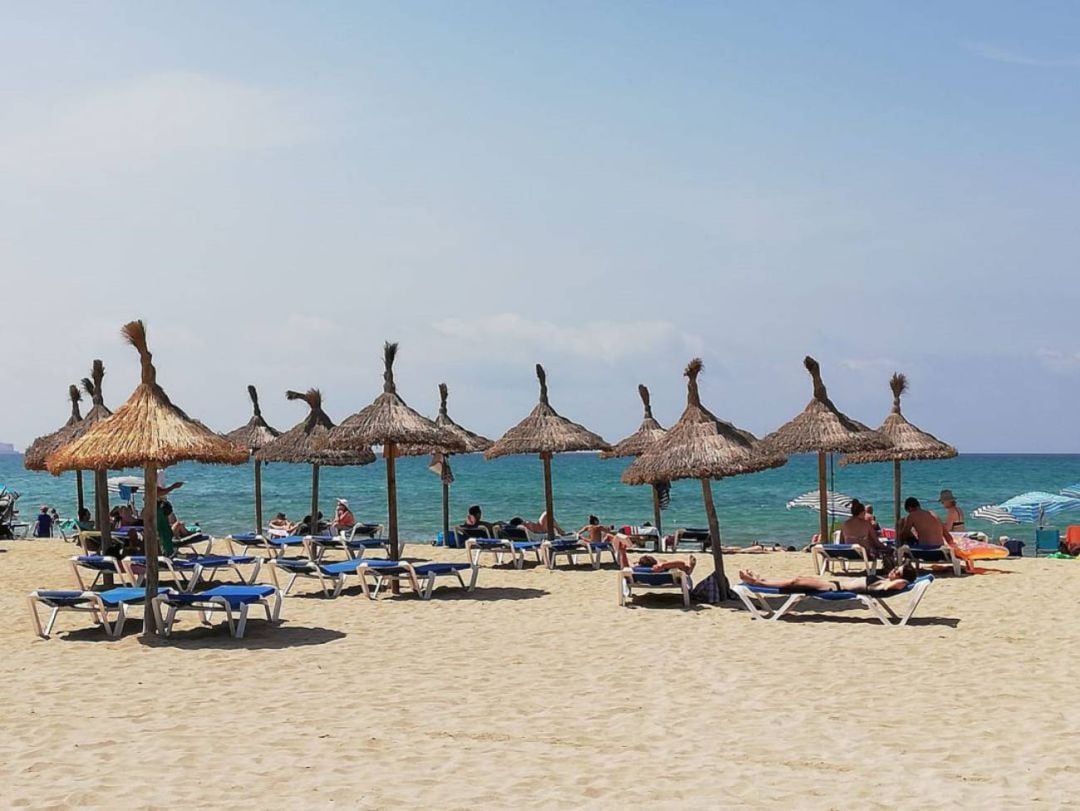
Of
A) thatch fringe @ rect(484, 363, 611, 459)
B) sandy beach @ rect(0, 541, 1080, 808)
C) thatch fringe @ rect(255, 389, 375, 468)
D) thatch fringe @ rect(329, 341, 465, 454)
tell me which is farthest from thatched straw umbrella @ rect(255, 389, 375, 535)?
sandy beach @ rect(0, 541, 1080, 808)

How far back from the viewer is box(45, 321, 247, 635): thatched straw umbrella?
975 cm

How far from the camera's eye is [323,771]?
564 centimetres

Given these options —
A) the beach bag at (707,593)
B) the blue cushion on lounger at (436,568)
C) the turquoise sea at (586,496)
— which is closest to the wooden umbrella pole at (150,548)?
the blue cushion on lounger at (436,568)

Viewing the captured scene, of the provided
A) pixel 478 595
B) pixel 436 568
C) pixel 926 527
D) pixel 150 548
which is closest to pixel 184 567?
pixel 436 568

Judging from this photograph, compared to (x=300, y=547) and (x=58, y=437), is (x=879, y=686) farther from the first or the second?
(x=300, y=547)

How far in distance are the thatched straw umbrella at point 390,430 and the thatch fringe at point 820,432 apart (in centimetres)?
494

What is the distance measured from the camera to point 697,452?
11.8 metres

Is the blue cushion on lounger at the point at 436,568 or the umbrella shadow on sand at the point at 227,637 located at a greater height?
the blue cushion on lounger at the point at 436,568

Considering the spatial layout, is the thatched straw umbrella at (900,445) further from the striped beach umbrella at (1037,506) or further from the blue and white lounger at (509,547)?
the striped beach umbrella at (1037,506)

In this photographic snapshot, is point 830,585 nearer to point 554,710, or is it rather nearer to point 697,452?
point 697,452

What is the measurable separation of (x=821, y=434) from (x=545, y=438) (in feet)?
13.9

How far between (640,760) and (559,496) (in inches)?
2408

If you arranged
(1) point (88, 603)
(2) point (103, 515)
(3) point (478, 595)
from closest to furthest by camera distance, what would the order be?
(1) point (88, 603) → (3) point (478, 595) → (2) point (103, 515)

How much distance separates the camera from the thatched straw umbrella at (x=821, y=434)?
50.2 feet
